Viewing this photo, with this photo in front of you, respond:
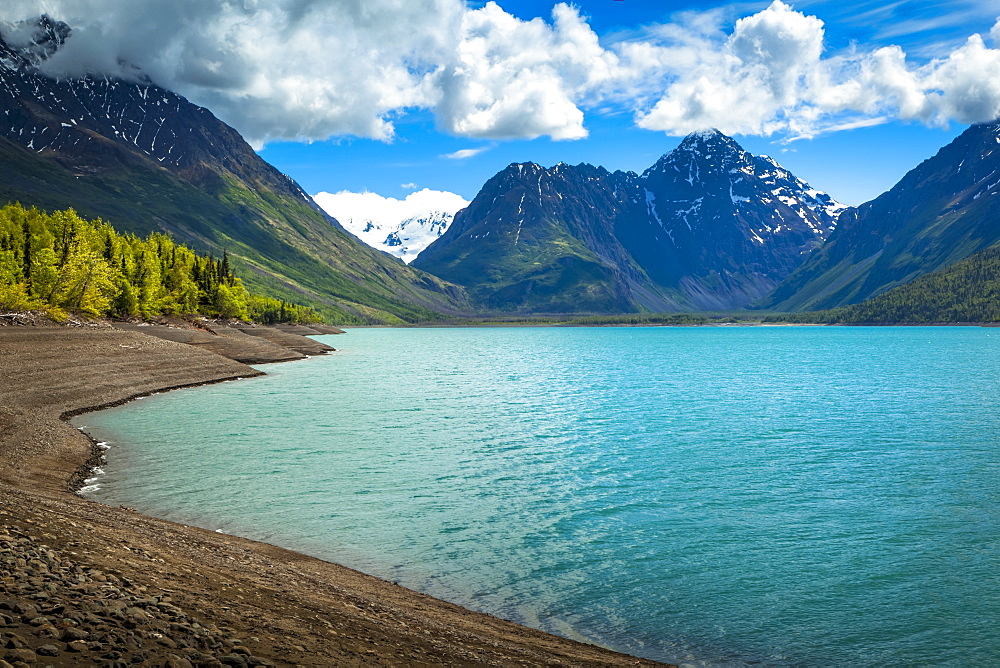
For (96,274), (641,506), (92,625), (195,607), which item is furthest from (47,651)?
(96,274)

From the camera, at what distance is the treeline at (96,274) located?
101125 mm

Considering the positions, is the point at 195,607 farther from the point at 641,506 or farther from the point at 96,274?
the point at 96,274

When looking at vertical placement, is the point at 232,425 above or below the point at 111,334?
below

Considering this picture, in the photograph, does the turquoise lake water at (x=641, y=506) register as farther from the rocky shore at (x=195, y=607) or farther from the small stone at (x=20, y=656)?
the small stone at (x=20, y=656)

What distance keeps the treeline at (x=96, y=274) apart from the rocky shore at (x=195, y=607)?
84616 mm

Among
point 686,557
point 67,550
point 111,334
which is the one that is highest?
point 111,334

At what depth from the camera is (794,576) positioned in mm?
24266

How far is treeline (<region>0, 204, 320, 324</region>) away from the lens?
101 meters

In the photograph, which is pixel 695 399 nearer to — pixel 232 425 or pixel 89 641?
pixel 232 425

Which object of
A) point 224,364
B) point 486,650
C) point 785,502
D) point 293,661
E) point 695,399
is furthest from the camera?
point 224,364

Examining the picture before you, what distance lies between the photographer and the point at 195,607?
1475cm

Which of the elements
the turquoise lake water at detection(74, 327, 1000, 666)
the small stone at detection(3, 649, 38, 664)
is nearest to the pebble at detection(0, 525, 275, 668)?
the small stone at detection(3, 649, 38, 664)

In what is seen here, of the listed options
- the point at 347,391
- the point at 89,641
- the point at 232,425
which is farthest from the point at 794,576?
the point at 347,391

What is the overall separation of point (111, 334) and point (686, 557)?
79904 millimetres
